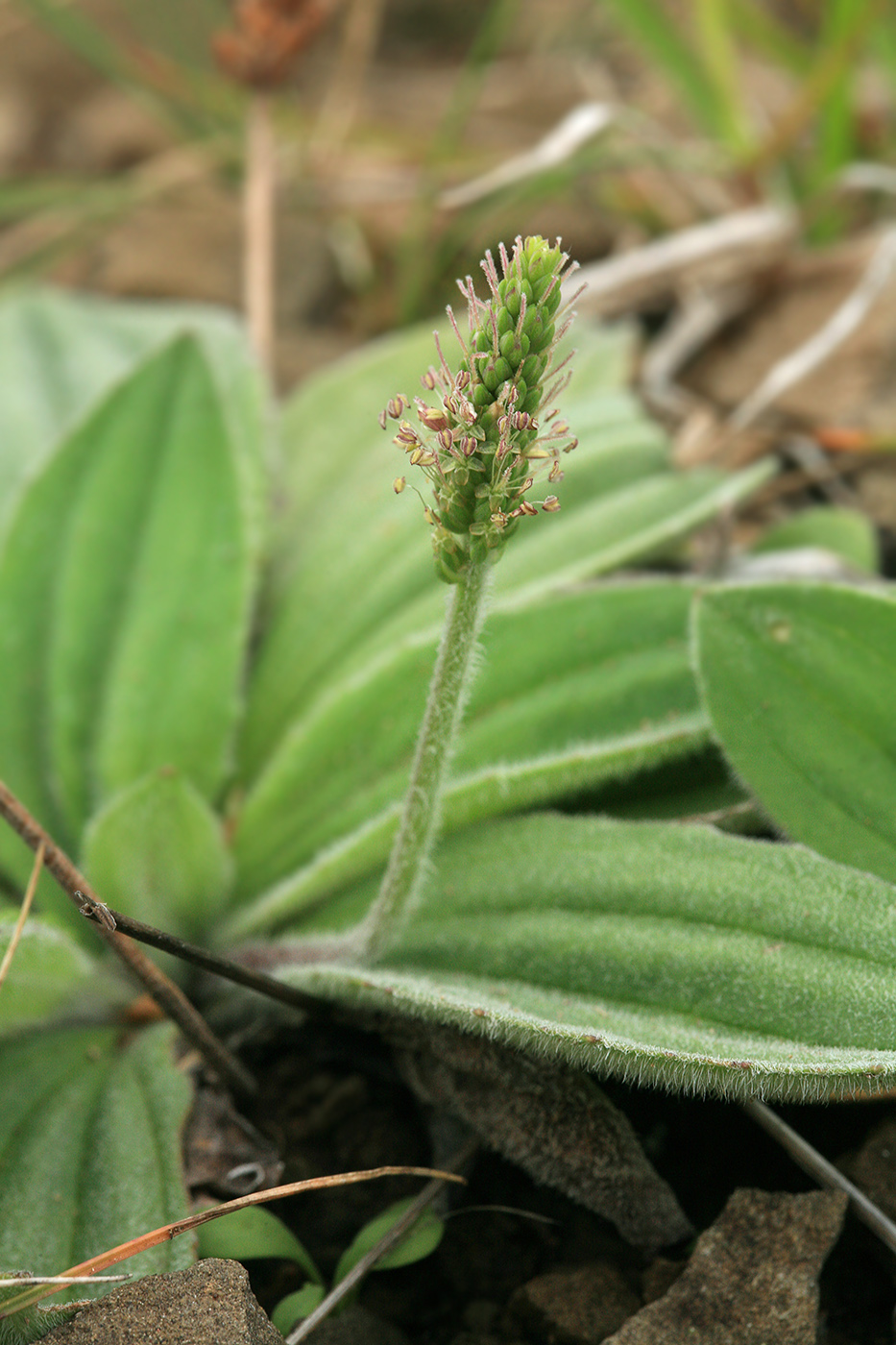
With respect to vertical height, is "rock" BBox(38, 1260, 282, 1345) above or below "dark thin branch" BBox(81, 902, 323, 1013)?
below

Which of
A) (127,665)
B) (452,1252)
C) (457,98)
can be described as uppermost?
(457,98)

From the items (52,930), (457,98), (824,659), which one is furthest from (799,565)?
(457,98)

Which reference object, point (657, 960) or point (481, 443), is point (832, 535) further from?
point (481, 443)


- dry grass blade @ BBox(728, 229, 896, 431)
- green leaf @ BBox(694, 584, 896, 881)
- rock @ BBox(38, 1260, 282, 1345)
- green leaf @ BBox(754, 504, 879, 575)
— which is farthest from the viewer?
dry grass blade @ BBox(728, 229, 896, 431)

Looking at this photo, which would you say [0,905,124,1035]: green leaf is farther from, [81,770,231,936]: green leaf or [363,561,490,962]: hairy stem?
[363,561,490,962]: hairy stem

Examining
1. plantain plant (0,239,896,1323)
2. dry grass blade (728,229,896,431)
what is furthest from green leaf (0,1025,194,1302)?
dry grass blade (728,229,896,431)

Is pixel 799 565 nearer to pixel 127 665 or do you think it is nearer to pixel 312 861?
pixel 312 861
